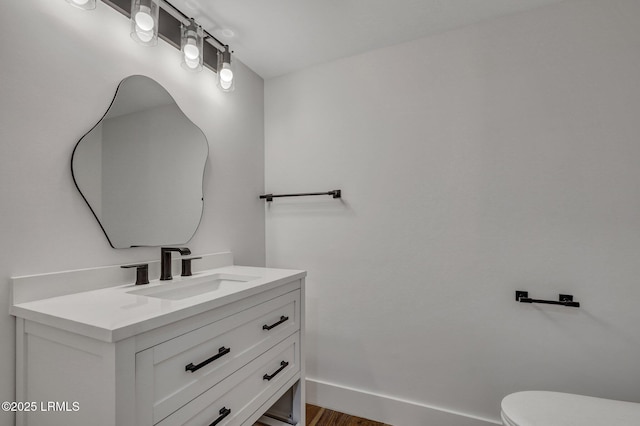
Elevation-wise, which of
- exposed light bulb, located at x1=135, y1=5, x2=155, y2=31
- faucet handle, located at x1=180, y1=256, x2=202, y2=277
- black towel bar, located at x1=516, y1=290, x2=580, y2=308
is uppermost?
exposed light bulb, located at x1=135, y1=5, x2=155, y2=31

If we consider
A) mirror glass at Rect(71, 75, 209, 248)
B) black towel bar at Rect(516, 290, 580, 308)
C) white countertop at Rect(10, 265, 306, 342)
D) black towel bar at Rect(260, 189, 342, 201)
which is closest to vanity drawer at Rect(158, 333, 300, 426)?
white countertop at Rect(10, 265, 306, 342)

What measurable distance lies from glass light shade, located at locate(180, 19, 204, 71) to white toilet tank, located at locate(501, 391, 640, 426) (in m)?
1.96

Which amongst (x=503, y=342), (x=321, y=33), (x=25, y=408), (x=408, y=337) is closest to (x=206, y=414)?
(x=25, y=408)

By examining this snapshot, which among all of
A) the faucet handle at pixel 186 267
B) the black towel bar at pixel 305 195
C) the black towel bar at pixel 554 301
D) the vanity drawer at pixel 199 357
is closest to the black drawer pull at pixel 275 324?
the vanity drawer at pixel 199 357

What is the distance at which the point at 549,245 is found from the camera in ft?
4.76

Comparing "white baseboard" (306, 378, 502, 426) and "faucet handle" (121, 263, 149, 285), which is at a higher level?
"faucet handle" (121, 263, 149, 285)

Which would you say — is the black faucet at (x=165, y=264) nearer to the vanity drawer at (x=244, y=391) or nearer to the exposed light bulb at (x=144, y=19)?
the vanity drawer at (x=244, y=391)

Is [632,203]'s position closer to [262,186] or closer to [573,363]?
[573,363]

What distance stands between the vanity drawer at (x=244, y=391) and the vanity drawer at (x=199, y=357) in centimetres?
3

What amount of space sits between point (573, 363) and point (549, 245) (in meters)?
0.54

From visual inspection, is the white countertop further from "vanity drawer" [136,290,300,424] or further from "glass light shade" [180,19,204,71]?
"glass light shade" [180,19,204,71]

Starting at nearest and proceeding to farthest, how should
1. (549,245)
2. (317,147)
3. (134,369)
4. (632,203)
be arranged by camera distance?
(134,369) < (632,203) < (549,245) < (317,147)

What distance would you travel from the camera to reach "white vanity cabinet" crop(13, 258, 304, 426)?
75 centimetres

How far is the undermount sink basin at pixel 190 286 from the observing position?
4.06 ft
